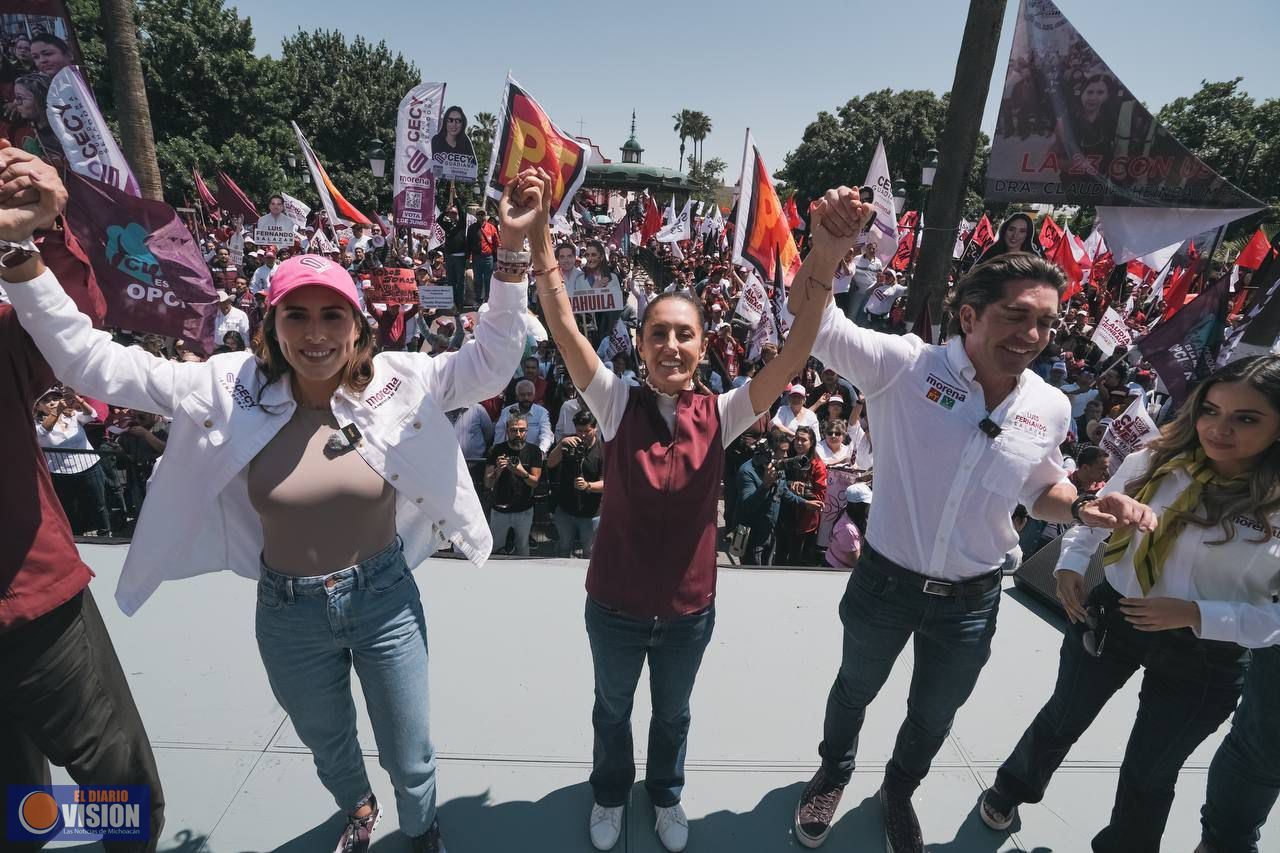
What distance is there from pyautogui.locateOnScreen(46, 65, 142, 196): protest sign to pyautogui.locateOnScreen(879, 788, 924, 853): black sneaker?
5352 millimetres

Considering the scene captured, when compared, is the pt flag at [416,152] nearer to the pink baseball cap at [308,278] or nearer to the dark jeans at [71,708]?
the pink baseball cap at [308,278]

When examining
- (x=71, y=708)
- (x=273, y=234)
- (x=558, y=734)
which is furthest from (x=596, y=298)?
(x=273, y=234)

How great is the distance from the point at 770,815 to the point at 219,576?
3.13 metres

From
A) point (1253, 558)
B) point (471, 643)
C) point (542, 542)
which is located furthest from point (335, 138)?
point (1253, 558)

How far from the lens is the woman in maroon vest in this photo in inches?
69.7

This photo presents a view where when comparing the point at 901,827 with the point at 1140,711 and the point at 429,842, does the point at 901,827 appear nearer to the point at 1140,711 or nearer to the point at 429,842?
the point at 1140,711

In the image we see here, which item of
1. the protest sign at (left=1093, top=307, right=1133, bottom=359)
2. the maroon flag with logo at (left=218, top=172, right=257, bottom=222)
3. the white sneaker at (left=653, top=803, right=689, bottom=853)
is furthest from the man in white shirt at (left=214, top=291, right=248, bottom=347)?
the protest sign at (left=1093, top=307, right=1133, bottom=359)

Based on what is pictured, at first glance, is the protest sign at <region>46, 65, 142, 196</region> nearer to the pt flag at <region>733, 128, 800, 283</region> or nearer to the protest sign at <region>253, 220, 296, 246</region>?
the pt flag at <region>733, 128, 800, 283</region>

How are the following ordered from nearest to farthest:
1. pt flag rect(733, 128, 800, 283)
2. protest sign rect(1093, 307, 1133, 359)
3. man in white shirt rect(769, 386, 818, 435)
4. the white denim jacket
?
the white denim jacket
pt flag rect(733, 128, 800, 283)
man in white shirt rect(769, 386, 818, 435)
protest sign rect(1093, 307, 1133, 359)

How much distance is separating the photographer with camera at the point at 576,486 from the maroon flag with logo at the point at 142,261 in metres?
2.50

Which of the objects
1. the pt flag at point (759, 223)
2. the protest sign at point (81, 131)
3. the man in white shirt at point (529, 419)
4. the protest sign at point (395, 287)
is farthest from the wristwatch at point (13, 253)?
the protest sign at point (395, 287)

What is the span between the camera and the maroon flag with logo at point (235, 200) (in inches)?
452

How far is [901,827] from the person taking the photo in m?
2.18

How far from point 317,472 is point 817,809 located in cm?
193
